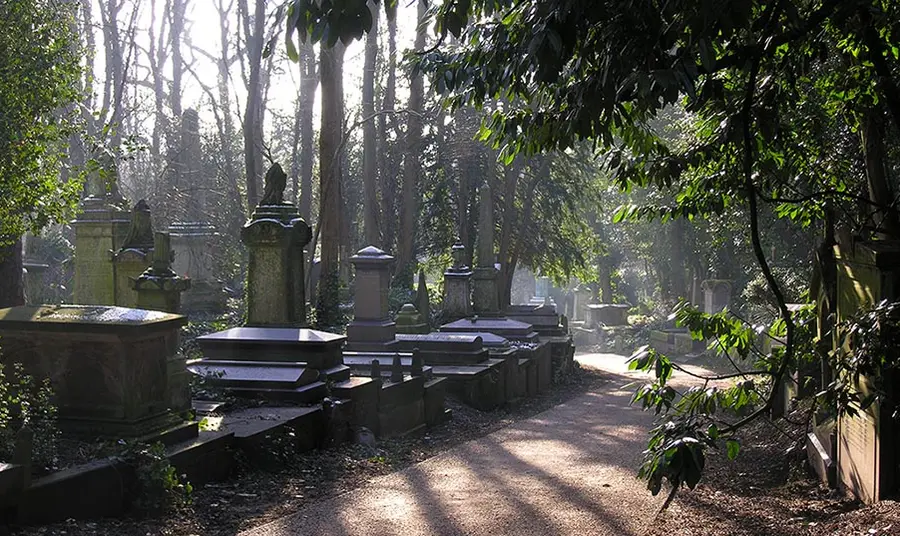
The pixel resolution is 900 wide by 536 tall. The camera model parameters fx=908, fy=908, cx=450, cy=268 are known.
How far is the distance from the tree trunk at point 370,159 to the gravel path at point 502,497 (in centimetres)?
1642

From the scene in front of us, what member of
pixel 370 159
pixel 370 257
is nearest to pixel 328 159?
pixel 370 257

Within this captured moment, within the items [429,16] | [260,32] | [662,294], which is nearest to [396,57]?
[260,32]

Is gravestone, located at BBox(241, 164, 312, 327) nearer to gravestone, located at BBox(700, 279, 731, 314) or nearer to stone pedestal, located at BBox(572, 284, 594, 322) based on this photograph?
gravestone, located at BBox(700, 279, 731, 314)

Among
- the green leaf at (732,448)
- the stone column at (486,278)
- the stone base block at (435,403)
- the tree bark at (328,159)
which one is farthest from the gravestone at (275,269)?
the stone column at (486,278)

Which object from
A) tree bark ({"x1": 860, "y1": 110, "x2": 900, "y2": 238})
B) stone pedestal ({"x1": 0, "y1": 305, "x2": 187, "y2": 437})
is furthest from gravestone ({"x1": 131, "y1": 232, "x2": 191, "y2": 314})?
tree bark ({"x1": 860, "y1": 110, "x2": 900, "y2": 238})

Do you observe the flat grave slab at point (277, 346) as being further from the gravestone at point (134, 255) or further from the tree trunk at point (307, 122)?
the tree trunk at point (307, 122)

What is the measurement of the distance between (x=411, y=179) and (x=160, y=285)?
1512 centimetres

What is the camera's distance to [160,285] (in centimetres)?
1234

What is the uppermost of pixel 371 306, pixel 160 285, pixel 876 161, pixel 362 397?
pixel 876 161

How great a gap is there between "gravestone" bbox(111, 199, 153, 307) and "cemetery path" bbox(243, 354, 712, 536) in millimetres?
6954

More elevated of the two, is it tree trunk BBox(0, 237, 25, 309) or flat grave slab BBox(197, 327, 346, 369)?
tree trunk BBox(0, 237, 25, 309)

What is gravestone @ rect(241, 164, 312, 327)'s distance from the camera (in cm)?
1154

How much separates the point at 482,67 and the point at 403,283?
65.2 ft

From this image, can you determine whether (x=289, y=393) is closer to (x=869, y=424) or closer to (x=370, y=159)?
(x=869, y=424)
